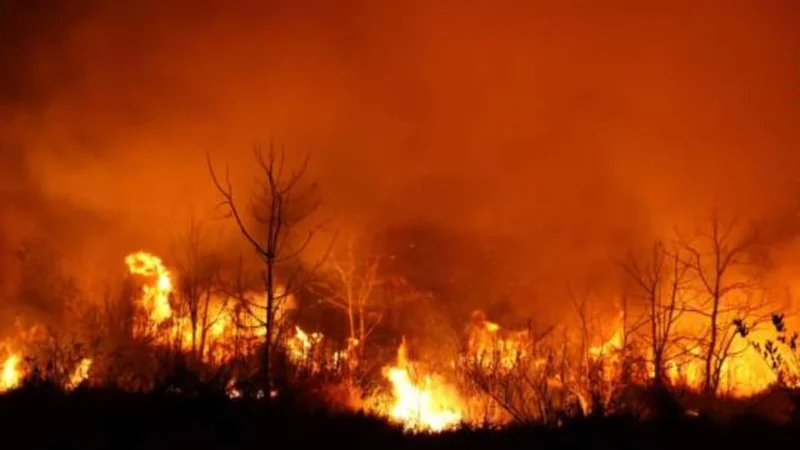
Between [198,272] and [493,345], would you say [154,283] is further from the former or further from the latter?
[493,345]

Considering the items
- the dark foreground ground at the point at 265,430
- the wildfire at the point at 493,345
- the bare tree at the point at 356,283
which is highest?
the bare tree at the point at 356,283

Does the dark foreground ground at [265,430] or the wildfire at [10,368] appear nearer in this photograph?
the dark foreground ground at [265,430]

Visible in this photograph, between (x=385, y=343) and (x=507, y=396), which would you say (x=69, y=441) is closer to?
(x=507, y=396)

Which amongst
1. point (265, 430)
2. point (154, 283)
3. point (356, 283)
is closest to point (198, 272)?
point (154, 283)

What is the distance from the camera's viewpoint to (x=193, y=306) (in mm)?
20250

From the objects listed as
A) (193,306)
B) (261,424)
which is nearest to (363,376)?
(193,306)

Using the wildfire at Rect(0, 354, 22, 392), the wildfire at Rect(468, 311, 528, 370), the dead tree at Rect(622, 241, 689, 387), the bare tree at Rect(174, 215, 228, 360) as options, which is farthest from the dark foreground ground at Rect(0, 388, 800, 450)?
the bare tree at Rect(174, 215, 228, 360)

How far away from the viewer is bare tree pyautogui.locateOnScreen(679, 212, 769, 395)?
17.0 m

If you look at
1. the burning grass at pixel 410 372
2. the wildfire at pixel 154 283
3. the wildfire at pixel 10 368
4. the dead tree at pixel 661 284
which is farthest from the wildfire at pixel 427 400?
the wildfire at pixel 154 283

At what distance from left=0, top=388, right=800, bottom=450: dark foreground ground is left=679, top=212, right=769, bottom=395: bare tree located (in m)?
10.8

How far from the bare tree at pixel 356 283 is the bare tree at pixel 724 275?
30.3 feet

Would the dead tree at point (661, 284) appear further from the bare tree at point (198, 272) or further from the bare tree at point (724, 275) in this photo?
the bare tree at point (198, 272)

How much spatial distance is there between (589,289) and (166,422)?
16016 millimetres

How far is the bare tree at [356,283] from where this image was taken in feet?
78.4
